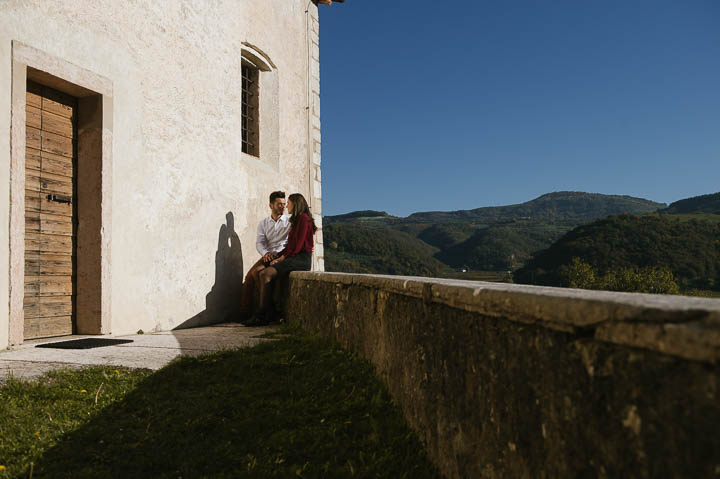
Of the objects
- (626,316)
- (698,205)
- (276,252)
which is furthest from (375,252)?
(698,205)

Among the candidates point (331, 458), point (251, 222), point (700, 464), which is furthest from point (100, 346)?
point (700, 464)

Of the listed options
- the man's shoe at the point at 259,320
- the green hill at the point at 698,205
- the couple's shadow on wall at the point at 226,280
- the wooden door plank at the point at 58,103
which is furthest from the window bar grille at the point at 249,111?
the green hill at the point at 698,205

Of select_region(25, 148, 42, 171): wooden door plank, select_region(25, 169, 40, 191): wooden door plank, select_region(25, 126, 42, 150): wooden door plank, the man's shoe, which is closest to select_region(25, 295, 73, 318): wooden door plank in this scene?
select_region(25, 169, 40, 191): wooden door plank

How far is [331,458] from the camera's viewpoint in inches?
94.3

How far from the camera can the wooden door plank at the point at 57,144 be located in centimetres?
503

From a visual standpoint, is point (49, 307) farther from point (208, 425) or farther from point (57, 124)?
point (208, 425)

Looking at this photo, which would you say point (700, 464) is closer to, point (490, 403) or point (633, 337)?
point (633, 337)

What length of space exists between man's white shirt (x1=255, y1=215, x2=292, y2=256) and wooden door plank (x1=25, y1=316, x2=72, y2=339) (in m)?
2.67

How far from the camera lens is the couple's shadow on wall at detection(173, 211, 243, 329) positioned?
22.8 ft

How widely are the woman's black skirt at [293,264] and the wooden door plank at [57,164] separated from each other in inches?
95.2

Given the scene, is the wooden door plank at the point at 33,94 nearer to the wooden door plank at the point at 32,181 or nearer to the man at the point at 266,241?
the wooden door plank at the point at 32,181

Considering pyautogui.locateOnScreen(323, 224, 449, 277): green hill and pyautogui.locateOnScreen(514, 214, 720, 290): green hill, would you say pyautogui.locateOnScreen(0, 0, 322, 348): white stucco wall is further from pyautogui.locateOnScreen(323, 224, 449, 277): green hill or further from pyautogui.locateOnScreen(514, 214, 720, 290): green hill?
pyautogui.locateOnScreen(323, 224, 449, 277): green hill

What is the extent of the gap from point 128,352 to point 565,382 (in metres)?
3.89

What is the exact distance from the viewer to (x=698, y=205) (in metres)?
130
